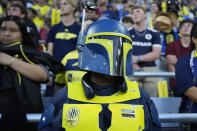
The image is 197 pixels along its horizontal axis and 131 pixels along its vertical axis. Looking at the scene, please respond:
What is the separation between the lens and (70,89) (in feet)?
6.10

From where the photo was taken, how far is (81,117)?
Answer: 175 cm

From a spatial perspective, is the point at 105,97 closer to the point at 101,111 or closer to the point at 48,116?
the point at 101,111

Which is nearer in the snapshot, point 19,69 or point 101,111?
point 101,111

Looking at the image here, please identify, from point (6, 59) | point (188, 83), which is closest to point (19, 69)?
point (6, 59)

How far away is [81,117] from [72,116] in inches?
2.1

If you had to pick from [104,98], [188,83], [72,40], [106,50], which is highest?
[106,50]

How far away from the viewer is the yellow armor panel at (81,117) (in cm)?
174

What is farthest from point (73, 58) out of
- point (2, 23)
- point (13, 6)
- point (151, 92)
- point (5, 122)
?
point (13, 6)

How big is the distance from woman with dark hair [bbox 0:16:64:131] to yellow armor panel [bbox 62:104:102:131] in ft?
1.74

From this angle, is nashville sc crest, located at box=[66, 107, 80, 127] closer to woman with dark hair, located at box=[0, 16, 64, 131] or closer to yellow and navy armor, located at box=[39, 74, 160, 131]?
yellow and navy armor, located at box=[39, 74, 160, 131]

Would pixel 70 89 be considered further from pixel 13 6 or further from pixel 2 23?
pixel 13 6

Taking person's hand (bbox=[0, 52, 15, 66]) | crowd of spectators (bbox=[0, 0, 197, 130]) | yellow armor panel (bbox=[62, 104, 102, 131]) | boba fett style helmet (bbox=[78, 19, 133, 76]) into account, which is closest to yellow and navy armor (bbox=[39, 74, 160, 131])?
yellow armor panel (bbox=[62, 104, 102, 131])

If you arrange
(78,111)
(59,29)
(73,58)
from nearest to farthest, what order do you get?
1. (78,111)
2. (73,58)
3. (59,29)

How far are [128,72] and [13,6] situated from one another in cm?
360
